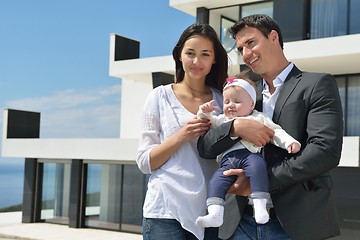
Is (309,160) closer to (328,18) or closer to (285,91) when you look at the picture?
(285,91)

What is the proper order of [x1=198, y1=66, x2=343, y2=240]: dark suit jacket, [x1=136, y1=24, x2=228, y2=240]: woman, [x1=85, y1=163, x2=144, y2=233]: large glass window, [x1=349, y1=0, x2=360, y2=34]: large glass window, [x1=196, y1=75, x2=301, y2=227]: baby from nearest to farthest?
[x1=198, y1=66, x2=343, y2=240]: dark suit jacket, [x1=196, y1=75, x2=301, y2=227]: baby, [x1=136, y1=24, x2=228, y2=240]: woman, [x1=349, y1=0, x2=360, y2=34]: large glass window, [x1=85, y1=163, x2=144, y2=233]: large glass window

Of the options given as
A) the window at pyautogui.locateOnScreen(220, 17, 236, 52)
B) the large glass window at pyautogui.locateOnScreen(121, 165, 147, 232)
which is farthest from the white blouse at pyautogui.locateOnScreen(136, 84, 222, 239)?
the large glass window at pyautogui.locateOnScreen(121, 165, 147, 232)

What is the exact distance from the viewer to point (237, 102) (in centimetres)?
254

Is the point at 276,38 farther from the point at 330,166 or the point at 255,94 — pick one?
the point at 330,166

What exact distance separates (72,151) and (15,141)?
95.2 inches

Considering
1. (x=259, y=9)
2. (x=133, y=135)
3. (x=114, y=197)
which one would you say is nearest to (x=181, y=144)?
(x=259, y=9)

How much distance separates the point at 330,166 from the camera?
222cm

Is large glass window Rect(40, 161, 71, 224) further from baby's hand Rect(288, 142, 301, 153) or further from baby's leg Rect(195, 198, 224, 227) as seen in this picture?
baby's hand Rect(288, 142, 301, 153)

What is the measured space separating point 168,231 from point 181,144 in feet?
1.39

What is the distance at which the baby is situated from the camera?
231cm

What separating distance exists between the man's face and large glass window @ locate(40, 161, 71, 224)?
14.4m

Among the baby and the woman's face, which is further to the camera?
the woman's face

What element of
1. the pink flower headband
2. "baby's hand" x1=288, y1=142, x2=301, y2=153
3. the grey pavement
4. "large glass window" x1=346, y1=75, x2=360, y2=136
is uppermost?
"large glass window" x1=346, y1=75, x2=360, y2=136

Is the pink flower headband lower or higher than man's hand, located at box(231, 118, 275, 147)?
higher
